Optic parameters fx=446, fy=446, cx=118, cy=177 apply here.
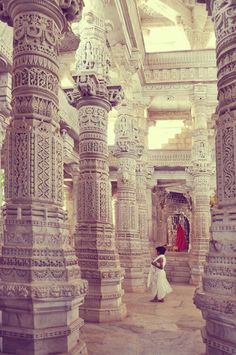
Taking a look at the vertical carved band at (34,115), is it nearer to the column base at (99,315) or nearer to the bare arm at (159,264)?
the column base at (99,315)

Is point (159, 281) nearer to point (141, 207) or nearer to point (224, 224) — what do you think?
point (141, 207)

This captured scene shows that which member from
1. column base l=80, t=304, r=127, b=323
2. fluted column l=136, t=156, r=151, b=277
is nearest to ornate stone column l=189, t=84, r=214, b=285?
fluted column l=136, t=156, r=151, b=277

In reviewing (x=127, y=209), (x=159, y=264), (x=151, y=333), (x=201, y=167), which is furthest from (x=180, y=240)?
(x=151, y=333)

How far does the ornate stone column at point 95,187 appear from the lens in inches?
308

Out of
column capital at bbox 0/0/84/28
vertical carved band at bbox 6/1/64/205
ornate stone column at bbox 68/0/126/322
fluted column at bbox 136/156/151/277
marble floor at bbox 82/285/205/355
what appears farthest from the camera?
fluted column at bbox 136/156/151/277

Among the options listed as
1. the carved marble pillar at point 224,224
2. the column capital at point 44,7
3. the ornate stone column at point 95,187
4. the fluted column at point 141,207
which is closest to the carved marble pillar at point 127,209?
the fluted column at point 141,207

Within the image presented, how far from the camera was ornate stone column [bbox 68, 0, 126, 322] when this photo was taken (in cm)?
782

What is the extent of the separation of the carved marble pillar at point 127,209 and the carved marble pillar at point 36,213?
24.7ft

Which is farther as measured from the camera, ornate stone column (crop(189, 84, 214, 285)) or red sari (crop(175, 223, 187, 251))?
red sari (crop(175, 223, 187, 251))

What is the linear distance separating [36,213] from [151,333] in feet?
10.0

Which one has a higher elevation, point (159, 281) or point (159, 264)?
point (159, 264)

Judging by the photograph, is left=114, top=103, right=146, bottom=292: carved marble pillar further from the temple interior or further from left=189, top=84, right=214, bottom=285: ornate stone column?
left=189, top=84, right=214, bottom=285: ornate stone column

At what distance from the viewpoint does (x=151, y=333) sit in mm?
6609

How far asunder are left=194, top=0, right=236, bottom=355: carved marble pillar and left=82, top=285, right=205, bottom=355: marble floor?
144 cm
